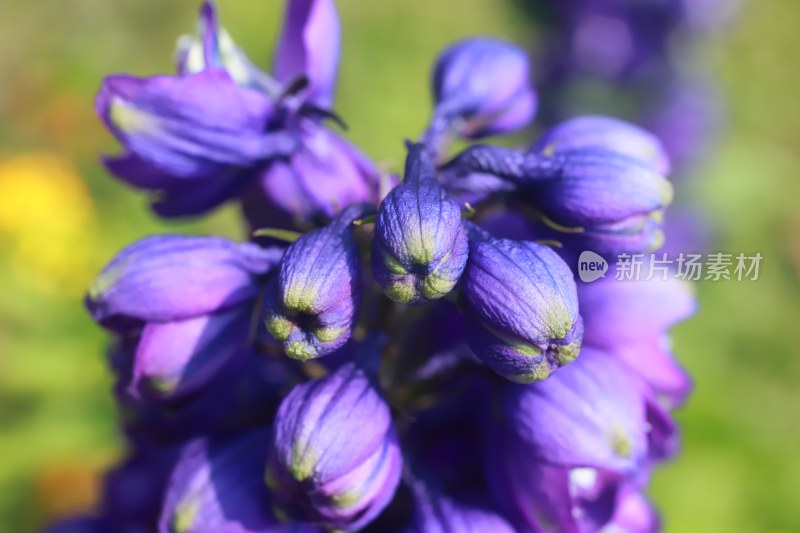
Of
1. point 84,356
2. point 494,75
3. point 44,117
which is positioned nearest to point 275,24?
point 44,117

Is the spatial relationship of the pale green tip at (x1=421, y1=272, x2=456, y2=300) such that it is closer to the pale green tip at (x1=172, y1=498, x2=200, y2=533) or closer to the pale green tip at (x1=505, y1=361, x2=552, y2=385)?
the pale green tip at (x1=505, y1=361, x2=552, y2=385)

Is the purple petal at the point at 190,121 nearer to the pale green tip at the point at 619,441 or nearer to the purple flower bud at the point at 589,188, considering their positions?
the purple flower bud at the point at 589,188

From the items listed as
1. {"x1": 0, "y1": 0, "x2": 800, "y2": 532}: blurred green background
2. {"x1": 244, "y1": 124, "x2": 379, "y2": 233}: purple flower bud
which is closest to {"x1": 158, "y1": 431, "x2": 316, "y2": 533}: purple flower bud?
{"x1": 244, "y1": 124, "x2": 379, "y2": 233}: purple flower bud

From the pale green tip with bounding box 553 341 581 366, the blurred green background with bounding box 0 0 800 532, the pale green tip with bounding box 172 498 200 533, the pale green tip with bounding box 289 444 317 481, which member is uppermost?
the pale green tip with bounding box 553 341 581 366

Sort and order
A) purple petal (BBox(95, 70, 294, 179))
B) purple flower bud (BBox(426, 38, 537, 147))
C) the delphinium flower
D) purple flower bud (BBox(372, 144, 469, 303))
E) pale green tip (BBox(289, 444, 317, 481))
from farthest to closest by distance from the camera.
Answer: the delphinium flower < purple flower bud (BBox(426, 38, 537, 147)) < purple petal (BBox(95, 70, 294, 179)) < pale green tip (BBox(289, 444, 317, 481)) < purple flower bud (BBox(372, 144, 469, 303))

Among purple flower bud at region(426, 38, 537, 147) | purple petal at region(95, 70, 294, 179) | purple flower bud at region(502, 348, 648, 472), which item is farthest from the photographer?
purple flower bud at region(426, 38, 537, 147)

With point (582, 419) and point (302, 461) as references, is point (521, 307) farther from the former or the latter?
point (302, 461)

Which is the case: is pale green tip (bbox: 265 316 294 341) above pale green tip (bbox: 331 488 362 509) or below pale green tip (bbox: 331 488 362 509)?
above

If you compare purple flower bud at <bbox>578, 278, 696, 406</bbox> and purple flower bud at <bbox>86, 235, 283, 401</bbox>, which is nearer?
purple flower bud at <bbox>86, 235, 283, 401</bbox>
